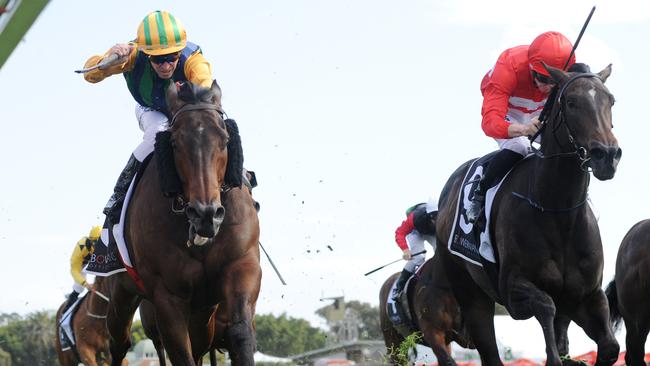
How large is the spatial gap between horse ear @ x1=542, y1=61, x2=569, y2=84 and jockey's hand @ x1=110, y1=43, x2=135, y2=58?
3.22 metres

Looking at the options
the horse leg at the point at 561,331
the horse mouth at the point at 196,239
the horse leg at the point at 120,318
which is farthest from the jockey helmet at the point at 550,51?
A: the horse leg at the point at 120,318

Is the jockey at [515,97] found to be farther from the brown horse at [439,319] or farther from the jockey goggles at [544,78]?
the brown horse at [439,319]

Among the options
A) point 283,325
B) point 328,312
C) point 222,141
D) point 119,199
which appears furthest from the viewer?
point 283,325

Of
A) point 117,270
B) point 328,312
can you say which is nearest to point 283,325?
point 328,312

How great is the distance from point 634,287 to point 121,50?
679 centimetres

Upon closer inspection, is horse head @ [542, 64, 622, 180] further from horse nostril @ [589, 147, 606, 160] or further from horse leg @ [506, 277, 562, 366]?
horse leg @ [506, 277, 562, 366]

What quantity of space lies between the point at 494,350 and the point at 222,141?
11.0ft

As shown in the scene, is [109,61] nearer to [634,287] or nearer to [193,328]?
[193,328]

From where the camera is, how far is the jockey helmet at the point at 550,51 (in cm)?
905

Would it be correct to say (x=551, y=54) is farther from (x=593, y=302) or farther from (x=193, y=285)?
(x=193, y=285)

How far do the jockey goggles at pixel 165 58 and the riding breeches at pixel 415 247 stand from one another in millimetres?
9009

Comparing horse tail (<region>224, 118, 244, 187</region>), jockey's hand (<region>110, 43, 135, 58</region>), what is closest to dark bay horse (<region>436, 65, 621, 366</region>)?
horse tail (<region>224, 118, 244, 187</region>)

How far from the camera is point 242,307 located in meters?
7.92

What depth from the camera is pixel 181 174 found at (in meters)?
8.06
